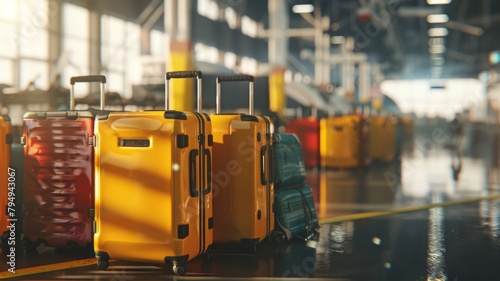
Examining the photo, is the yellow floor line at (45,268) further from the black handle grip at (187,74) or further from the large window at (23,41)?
the large window at (23,41)

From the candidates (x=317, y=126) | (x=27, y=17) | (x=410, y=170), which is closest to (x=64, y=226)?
(x=317, y=126)

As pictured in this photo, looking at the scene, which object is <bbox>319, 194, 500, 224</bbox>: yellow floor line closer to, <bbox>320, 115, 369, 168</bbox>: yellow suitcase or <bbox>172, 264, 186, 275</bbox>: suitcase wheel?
<bbox>172, 264, 186, 275</bbox>: suitcase wheel

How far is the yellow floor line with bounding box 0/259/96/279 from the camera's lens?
3.89 m

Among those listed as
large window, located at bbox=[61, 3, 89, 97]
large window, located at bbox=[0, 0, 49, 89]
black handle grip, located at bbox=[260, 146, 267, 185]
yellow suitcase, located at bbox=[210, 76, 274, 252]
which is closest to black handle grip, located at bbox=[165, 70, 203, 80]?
yellow suitcase, located at bbox=[210, 76, 274, 252]

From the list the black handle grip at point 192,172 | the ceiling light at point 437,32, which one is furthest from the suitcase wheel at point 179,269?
the ceiling light at point 437,32

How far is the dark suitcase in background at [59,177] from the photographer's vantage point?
4.46 metres

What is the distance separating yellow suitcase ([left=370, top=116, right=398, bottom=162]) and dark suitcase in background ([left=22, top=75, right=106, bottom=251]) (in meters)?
11.4

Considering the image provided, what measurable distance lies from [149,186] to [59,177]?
1.10m

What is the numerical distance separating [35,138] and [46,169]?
0.28m

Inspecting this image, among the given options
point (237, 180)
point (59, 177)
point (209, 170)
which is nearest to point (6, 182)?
point (59, 177)

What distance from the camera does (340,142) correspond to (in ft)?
42.8

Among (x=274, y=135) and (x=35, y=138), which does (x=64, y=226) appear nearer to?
(x=35, y=138)

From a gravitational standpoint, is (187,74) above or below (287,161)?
above

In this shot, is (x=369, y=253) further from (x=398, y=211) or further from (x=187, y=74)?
(x=398, y=211)
